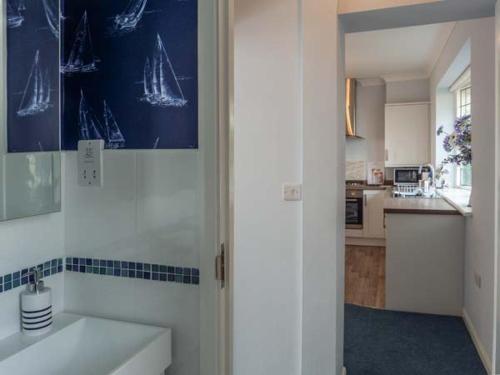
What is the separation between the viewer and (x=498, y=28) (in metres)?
2.12

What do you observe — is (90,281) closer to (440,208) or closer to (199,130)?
(199,130)

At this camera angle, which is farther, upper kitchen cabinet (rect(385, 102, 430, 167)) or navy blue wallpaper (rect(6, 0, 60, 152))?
upper kitchen cabinet (rect(385, 102, 430, 167))

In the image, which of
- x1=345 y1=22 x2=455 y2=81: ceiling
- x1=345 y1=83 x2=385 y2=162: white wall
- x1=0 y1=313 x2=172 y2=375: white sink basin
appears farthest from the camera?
x1=345 y1=83 x2=385 y2=162: white wall

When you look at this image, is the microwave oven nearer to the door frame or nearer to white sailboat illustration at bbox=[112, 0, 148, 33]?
the door frame

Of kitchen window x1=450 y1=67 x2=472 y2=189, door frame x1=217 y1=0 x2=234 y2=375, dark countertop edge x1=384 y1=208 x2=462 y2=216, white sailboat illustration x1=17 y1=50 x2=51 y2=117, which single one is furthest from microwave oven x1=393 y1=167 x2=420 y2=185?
white sailboat illustration x1=17 y1=50 x2=51 y2=117

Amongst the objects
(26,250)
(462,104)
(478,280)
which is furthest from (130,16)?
(462,104)

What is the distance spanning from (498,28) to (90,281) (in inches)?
86.1

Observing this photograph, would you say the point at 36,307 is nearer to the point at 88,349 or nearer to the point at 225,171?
the point at 88,349

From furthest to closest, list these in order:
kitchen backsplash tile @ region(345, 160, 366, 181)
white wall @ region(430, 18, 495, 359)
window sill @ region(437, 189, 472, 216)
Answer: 1. kitchen backsplash tile @ region(345, 160, 366, 181)
2. window sill @ region(437, 189, 472, 216)
3. white wall @ region(430, 18, 495, 359)

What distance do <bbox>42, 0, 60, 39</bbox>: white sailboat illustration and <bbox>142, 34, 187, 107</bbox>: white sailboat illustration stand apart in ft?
1.02

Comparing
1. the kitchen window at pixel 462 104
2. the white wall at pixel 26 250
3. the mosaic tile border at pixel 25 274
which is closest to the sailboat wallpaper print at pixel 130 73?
the white wall at pixel 26 250

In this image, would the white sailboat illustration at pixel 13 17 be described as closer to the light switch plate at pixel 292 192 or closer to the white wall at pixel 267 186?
the white wall at pixel 267 186

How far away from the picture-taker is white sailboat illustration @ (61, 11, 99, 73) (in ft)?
4.26

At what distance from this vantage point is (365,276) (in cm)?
490
